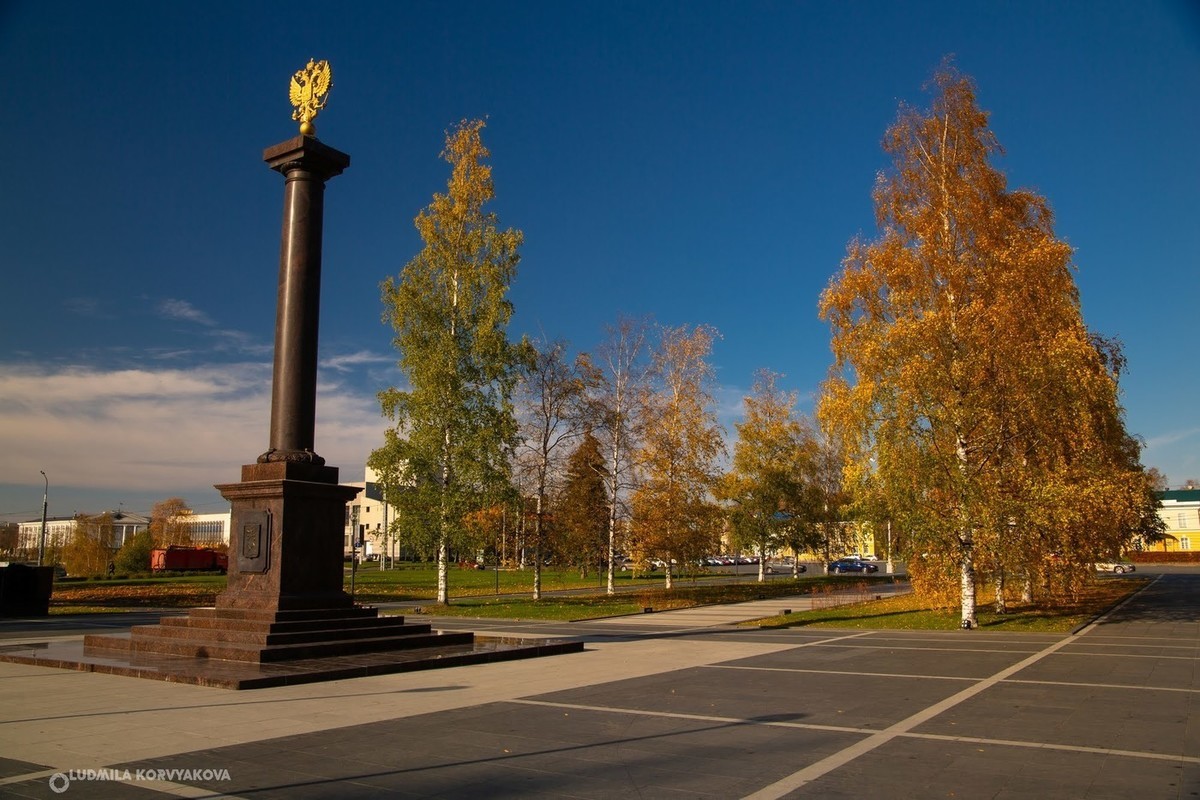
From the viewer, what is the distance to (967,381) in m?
24.2

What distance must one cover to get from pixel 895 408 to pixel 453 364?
55.3 ft

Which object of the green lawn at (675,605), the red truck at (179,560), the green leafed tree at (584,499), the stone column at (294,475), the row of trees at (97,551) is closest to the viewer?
the stone column at (294,475)

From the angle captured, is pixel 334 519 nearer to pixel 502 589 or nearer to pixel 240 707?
pixel 240 707

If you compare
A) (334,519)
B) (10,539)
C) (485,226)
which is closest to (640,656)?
(334,519)

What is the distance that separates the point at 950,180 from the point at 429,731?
24315 mm

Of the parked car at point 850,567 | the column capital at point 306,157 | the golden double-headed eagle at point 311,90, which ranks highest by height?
the golden double-headed eagle at point 311,90

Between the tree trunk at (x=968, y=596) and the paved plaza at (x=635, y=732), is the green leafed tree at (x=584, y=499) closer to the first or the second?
the tree trunk at (x=968, y=596)

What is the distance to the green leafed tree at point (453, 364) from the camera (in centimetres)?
3284

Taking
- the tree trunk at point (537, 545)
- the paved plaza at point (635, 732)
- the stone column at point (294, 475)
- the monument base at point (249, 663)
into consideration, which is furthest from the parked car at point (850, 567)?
the stone column at point (294, 475)

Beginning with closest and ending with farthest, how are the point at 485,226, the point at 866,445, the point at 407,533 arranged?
the point at 866,445 → the point at 407,533 → the point at 485,226

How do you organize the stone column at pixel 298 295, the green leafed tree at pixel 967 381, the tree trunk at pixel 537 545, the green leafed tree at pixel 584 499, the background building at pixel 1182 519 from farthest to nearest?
1. the background building at pixel 1182 519
2. the green leafed tree at pixel 584 499
3. the tree trunk at pixel 537 545
4. the green leafed tree at pixel 967 381
5. the stone column at pixel 298 295

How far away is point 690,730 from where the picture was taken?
998 cm

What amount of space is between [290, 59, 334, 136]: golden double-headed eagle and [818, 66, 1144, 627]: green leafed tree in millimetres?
16257

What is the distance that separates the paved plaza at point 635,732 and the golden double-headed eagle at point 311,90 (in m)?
12.4
